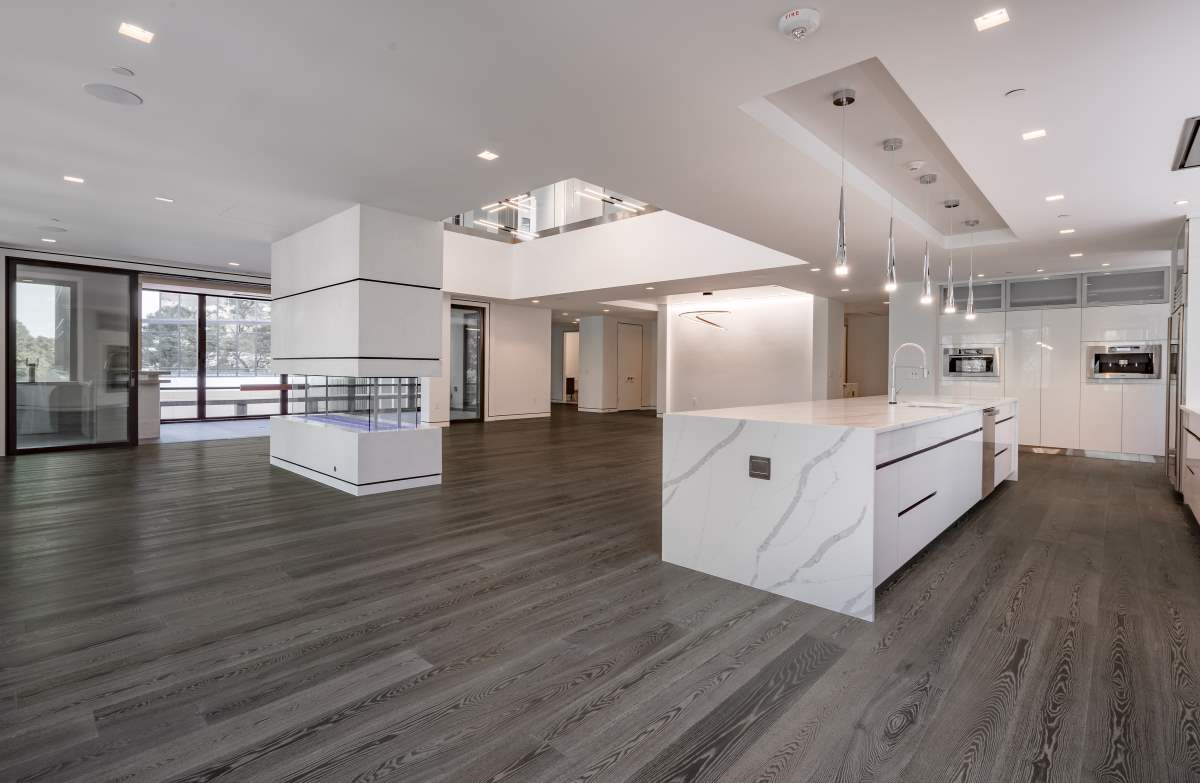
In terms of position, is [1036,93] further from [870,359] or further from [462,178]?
[870,359]

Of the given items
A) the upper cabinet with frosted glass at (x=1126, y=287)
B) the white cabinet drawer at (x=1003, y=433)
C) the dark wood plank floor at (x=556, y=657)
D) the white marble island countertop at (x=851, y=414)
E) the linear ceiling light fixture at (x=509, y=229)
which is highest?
the linear ceiling light fixture at (x=509, y=229)

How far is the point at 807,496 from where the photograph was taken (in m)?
3.14

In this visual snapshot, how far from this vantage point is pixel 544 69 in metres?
2.86

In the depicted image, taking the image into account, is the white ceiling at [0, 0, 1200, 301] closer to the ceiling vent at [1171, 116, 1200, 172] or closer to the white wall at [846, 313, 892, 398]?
the ceiling vent at [1171, 116, 1200, 172]

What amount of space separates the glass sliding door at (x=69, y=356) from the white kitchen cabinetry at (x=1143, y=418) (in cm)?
1425

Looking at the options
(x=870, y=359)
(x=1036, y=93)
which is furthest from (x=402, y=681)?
(x=870, y=359)

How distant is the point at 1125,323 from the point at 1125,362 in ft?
1.77

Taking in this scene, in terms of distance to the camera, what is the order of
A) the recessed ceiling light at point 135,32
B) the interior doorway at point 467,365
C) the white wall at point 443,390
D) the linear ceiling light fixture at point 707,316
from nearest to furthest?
the recessed ceiling light at point 135,32, the white wall at point 443,390, the interior doorway at point 467,365, the linear ceiling light fixture at point 707,316

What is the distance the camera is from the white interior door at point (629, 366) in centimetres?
1580

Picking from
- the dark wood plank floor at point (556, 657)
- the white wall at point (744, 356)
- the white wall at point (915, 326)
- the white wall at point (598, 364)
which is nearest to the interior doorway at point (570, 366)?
the white wall at point (598, 364)

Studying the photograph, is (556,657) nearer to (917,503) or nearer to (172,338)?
(917,503)

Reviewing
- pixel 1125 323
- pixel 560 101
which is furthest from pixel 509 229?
pixel 1125 323

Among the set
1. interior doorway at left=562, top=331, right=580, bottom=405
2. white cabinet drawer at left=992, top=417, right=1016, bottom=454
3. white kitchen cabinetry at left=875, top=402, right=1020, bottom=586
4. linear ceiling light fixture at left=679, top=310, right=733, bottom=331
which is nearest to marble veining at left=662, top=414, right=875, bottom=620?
white kitchen cabinetry at left=875, top=402, right=1020, bottom=586

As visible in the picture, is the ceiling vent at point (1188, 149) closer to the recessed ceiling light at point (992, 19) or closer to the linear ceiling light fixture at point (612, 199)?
the recessed ceiling light at point (992, 19)
